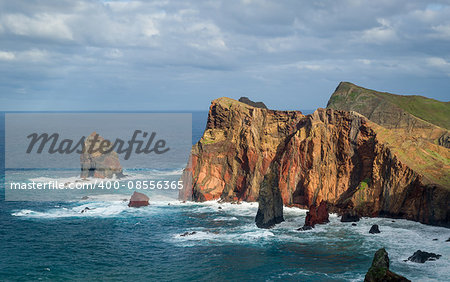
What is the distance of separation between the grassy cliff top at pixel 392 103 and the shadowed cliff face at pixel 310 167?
1536 inches

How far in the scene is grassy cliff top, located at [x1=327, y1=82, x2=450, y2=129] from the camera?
15700 cm

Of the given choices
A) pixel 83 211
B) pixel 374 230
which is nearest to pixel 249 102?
pixel 83 211

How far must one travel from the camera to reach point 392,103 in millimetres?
151875

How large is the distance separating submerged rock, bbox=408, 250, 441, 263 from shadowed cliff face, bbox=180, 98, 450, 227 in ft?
68.7

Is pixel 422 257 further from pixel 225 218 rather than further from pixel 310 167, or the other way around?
pixel 225 218

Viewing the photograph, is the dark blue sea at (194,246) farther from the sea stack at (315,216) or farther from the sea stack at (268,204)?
the sea stack at (315,216)

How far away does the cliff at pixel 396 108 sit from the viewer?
136750mm

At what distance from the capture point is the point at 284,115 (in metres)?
133

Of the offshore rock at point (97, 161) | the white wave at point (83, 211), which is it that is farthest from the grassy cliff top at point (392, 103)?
the white wave at point (83, 211)

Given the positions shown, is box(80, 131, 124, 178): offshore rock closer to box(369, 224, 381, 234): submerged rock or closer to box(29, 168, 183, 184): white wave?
box(29, 168, 183, 184): white wave

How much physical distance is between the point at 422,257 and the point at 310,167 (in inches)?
1784

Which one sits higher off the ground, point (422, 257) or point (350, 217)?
point (350, 217)

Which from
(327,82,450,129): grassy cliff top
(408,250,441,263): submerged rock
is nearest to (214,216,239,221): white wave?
(408,250,441,263): submerged rock

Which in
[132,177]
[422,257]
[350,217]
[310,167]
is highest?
[310,167]
